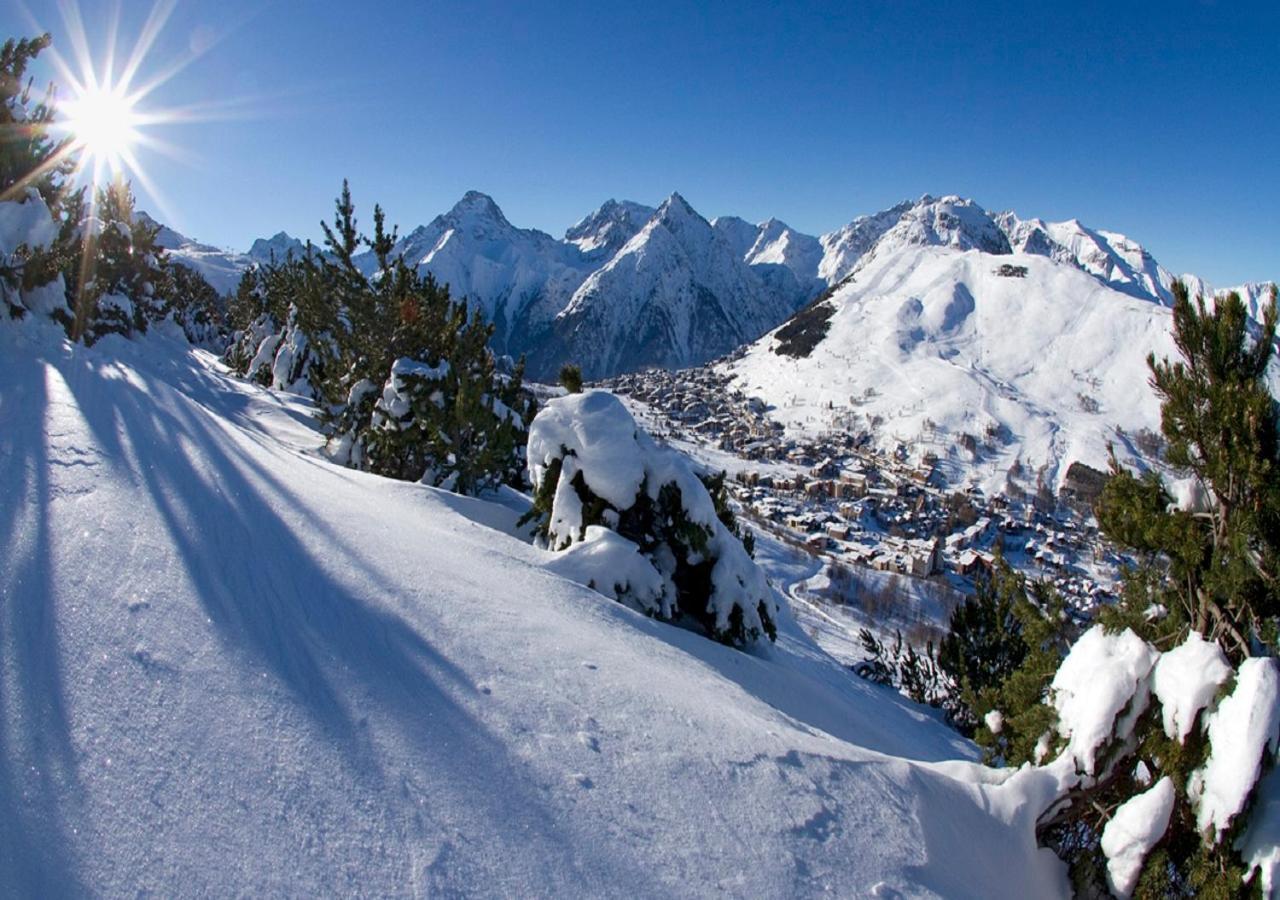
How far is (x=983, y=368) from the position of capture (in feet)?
445

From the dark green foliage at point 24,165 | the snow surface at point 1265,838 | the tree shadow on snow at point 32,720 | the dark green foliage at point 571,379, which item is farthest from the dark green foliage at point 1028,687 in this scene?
the dark green foliage at point 24,165

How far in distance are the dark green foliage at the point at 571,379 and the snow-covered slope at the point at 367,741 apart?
421cm

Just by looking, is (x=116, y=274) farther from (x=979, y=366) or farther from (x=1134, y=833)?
(x=979, y=366)

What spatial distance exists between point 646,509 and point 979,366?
149 m

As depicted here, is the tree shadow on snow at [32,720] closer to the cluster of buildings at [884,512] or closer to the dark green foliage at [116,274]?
the dark green foliage at [116,274]

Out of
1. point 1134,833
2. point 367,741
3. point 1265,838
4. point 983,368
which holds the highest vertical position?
point 983,368

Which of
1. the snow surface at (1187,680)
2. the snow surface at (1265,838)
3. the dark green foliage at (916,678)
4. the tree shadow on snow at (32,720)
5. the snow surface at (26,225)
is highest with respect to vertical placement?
the snow surface at (26,225)

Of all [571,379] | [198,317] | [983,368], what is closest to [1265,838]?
[571,379]

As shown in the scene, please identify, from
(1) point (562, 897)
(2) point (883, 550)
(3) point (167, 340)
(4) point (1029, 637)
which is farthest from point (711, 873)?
(2) point (883, 550)

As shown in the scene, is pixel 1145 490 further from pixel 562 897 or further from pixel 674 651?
pixel 562 897

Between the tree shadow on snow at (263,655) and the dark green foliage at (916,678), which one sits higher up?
the tree shadow on snow at (263,655)

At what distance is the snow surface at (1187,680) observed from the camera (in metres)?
3.48

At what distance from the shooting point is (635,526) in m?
7.43

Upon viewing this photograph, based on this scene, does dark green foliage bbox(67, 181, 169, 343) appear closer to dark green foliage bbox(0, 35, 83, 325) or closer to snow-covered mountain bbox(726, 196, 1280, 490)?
dark green foliage bbox(0, 35, 83, 325)
